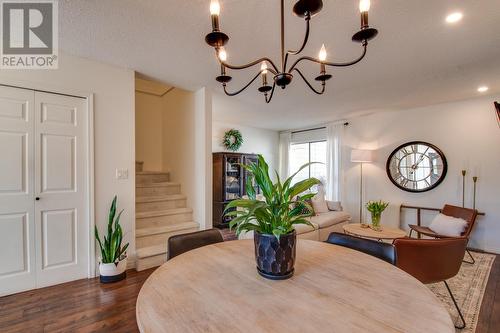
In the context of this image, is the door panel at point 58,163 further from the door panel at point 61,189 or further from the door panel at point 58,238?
the door panel at point 58,238

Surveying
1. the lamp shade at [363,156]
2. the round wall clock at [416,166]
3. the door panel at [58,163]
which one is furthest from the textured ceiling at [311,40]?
the lamp shade at [363,156]

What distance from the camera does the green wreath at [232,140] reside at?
541cm

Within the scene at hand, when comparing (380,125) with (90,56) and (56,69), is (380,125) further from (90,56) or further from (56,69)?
(56,69)

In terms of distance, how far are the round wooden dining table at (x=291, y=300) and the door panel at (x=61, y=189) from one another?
181 centimetres

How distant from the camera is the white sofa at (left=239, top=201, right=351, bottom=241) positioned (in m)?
3.31

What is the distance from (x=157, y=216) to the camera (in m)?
3.29

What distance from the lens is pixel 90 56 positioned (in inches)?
94.1

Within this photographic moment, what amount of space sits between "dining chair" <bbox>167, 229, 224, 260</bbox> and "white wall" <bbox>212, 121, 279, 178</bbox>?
3682 millimetres

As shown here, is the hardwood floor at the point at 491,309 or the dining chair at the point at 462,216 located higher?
the dining chair at the point at 462,216

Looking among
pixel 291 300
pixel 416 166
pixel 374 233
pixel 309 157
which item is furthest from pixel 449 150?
pixel 291 300

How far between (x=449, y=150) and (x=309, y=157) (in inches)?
109

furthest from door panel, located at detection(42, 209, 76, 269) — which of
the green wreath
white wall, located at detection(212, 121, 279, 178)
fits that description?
the green wreath

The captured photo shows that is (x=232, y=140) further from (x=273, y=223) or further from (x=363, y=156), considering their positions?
(x=273, y=223)

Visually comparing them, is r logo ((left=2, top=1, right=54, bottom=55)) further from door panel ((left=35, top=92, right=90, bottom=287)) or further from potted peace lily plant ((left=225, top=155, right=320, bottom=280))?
potted peace lily plant ((left=225, top=155, right=320, bottom=280))
